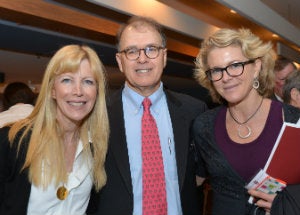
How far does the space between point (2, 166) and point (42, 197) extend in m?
0.24

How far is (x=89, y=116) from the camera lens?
6.33ft

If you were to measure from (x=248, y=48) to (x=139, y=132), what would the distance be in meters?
0.77

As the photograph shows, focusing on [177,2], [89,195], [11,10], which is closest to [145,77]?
[89,195]

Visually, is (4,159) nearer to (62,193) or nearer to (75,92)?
(62,193)

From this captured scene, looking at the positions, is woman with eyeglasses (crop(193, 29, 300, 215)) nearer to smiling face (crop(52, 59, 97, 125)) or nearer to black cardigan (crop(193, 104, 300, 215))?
black cardigan (crop(193, 104, 300, 215))

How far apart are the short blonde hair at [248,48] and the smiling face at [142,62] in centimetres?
27

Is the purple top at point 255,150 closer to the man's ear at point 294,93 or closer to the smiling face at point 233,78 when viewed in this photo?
the smiling face at point 233,78

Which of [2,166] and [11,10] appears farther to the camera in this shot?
[11,10]

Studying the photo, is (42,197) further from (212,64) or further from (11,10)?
(11,10)

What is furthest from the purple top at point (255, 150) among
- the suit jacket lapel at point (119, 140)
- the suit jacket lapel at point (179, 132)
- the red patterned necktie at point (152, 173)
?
the suit jacket lapel at point (119, 140)

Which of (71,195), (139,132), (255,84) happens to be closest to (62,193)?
(71,195)

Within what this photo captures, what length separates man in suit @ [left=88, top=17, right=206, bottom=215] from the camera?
1.86 m

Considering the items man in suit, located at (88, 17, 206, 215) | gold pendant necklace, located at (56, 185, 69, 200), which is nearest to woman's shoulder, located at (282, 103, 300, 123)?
man in suit, located at (88, 17, 206, 215)

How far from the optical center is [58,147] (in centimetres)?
170
